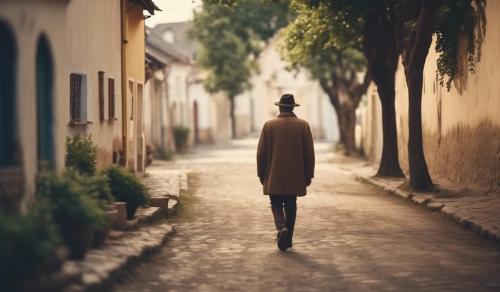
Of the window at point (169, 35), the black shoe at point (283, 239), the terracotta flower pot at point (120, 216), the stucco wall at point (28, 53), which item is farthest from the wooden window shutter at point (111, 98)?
the window at point (169, 35)

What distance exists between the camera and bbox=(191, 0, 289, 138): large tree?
5359 cm

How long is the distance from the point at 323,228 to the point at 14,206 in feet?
20.5

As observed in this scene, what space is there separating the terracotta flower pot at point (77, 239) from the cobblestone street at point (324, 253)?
1.63 feet

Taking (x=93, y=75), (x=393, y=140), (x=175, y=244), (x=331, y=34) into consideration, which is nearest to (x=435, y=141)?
(x=393, y=140)

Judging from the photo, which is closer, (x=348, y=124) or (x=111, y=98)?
(x=111, y=98)

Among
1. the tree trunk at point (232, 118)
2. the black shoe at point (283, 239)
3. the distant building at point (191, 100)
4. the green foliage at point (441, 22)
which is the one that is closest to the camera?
the black shoe at point (283, 239)

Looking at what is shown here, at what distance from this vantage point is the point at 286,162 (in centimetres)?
1164

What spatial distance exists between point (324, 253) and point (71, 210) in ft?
11.2

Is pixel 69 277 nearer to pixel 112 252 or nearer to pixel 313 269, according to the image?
pixel 112 252

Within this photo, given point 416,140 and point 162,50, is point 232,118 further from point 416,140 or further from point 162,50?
point 416,140

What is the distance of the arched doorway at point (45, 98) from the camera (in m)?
9.48

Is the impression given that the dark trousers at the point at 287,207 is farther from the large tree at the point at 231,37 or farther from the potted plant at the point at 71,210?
the large tree at the point at 231,37

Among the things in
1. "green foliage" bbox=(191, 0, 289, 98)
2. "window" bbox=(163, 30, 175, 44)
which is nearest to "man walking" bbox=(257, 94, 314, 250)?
"green foliage" bbox=(191, 0, 289, 98)

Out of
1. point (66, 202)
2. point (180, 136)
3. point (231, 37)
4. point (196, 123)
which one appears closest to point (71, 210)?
point (66, 202)
